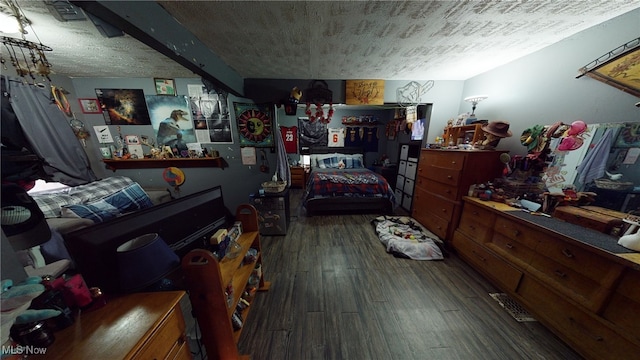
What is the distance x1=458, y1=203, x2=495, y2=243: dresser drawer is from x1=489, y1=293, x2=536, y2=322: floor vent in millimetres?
529

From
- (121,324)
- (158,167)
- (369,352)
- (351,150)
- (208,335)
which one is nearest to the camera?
(121,324)

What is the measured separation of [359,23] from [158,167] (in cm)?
347

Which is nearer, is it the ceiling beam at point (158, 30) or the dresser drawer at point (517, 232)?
the ceiling beam at point (158, 30)

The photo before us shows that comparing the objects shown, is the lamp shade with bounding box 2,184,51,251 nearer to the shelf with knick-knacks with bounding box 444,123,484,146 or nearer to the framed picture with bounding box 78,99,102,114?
the framed picture with bounding box 78,99,102,114

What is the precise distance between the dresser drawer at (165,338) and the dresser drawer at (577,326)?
8.28 ft

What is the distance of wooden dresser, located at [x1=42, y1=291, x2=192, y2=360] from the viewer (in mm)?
600

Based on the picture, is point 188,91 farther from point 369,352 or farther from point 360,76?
point 369,352

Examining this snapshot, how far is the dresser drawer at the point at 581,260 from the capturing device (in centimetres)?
110

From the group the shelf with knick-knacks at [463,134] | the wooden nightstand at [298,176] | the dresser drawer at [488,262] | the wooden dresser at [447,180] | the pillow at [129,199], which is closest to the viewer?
the dresser drawer at [488,262]

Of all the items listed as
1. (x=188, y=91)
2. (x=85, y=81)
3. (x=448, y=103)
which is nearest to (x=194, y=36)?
(x=188, y=91)

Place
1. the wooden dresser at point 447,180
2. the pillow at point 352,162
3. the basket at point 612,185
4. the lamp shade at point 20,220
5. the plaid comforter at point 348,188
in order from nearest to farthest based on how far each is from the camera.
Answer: the lamp shade at point 20,220 < the basket at point 612,185 < the wooden dresser at point 447,180 < the plaid comforter at point 348,188 < the pillow at point 352,162

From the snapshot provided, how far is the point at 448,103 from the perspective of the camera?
9.68 feet

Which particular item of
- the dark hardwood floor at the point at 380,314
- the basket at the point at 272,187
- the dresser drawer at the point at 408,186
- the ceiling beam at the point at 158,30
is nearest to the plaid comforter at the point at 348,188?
the dresser drawer at the point at 408,186

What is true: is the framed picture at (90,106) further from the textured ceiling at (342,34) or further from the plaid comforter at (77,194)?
the plaid comforter at (77,194)
